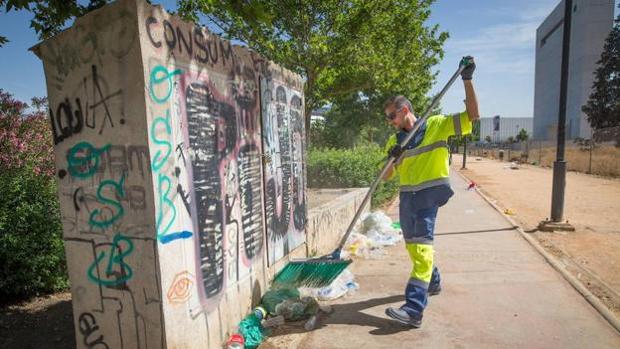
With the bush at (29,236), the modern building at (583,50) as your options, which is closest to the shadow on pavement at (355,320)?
the bush at (29,236)

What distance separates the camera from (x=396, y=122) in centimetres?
407

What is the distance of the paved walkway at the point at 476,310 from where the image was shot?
3354 mm

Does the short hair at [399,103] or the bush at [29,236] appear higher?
the short hair at [399,103]

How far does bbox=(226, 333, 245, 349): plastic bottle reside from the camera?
3184mm

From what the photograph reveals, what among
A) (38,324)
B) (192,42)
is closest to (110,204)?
(192,42)

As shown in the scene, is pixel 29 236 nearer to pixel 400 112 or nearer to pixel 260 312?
pixel 260 312

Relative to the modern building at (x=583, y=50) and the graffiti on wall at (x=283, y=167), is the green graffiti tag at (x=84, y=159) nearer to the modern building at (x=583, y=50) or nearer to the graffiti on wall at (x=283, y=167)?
the graffiti on wall at (x=283, y=167)

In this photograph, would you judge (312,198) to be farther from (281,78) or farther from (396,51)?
(396,51)

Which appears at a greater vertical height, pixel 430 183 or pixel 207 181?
pixel 207 181

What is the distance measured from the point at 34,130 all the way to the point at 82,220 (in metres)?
4.51

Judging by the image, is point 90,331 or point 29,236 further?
point 29,236

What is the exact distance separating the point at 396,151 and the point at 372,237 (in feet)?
10.6

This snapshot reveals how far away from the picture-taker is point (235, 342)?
3213 millimetres

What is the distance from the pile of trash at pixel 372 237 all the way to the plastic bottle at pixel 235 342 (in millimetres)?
2704
